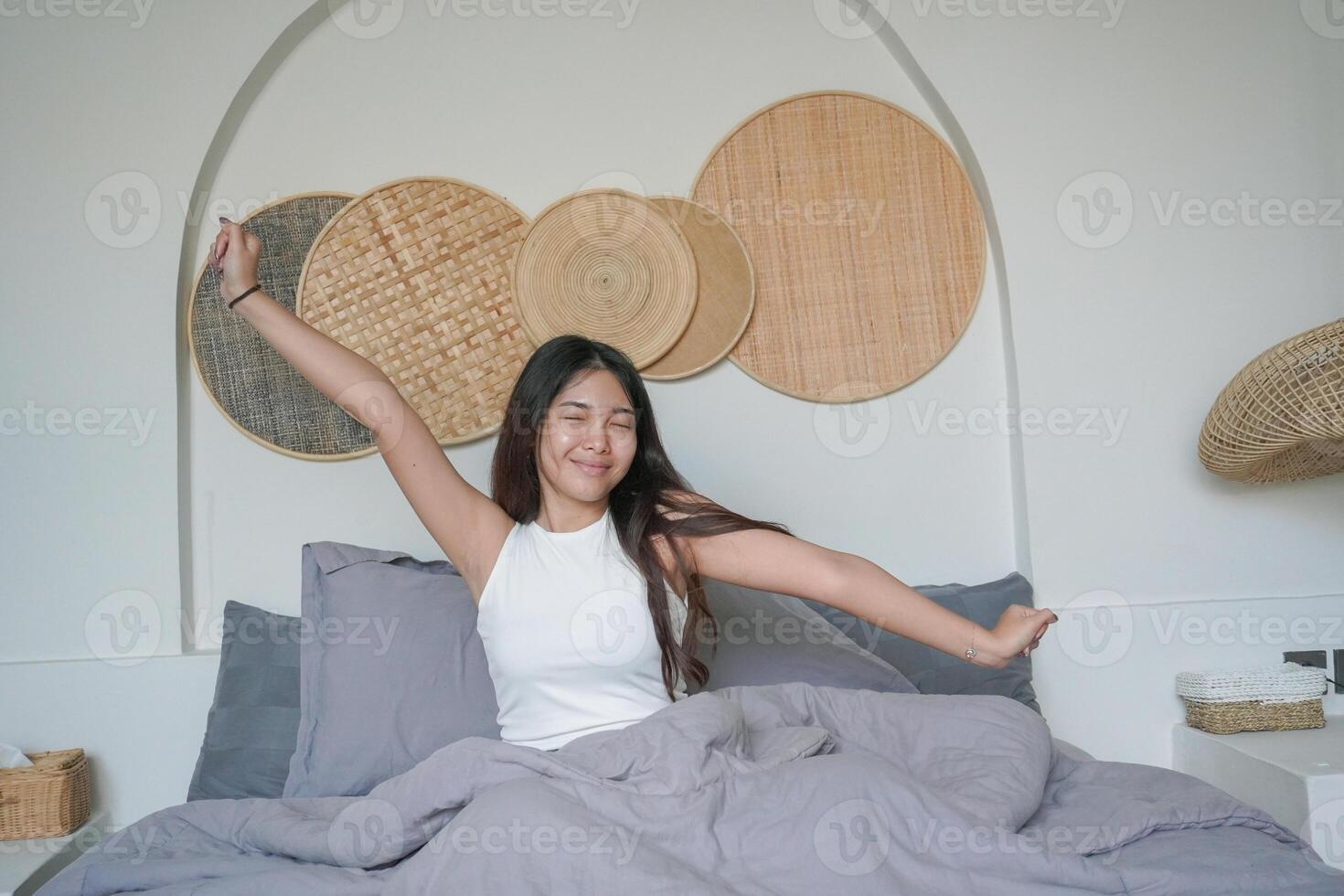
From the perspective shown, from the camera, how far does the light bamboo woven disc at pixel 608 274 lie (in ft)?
8.62

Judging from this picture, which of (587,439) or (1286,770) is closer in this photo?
(587,439)

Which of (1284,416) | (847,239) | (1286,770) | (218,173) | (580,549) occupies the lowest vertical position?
(1286,770)

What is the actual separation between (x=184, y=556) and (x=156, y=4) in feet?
4.13

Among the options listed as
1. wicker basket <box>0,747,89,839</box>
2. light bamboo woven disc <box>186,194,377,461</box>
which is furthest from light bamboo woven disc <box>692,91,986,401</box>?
wicker basket <box>0,747,89,839</box>

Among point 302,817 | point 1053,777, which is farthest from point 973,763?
point 302,817

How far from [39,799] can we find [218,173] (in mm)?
1405

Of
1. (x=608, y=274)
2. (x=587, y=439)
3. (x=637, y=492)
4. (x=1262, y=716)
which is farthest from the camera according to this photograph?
(x=608, y=274)

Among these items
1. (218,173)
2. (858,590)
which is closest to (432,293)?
(218,173)

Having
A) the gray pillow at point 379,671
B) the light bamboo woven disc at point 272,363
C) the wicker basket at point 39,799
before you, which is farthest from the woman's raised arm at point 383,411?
the wicker basket at point 39,799

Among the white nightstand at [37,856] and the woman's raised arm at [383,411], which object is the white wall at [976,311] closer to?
the white nightstand at [37,856]

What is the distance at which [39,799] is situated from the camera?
2207mm

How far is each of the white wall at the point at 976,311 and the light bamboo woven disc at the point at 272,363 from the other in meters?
0.06

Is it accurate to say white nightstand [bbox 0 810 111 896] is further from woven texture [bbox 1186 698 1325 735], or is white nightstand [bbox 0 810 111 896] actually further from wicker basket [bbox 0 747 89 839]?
woven texture [bbox 1186 698 1325 735]

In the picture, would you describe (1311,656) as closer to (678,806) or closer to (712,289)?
(712,289)
